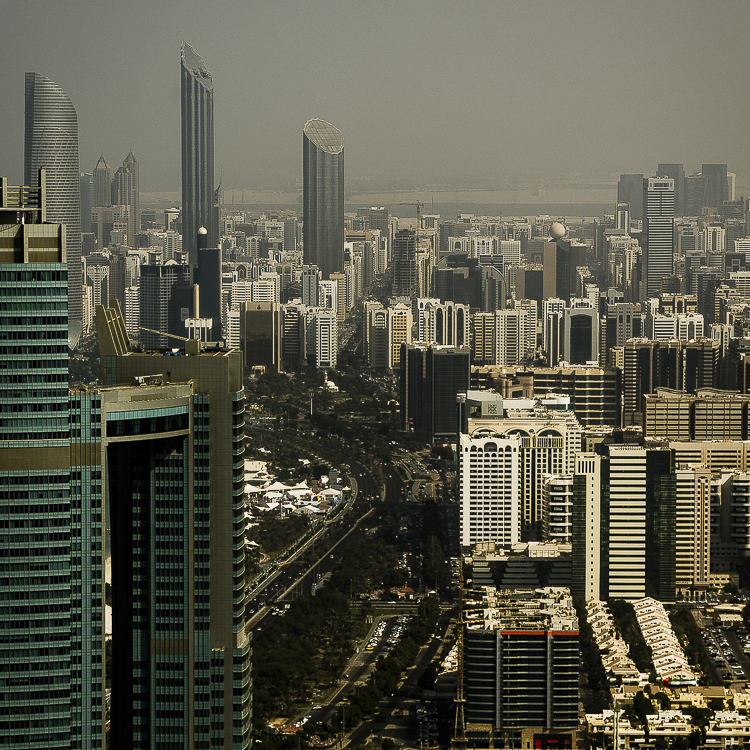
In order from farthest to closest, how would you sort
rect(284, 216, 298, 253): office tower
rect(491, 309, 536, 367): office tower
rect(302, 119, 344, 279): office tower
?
rect(284, 216, 298, 253): office tower, rect(491, 309, 536, 367): office tower, rect(302, 119, 344, 279): office tower

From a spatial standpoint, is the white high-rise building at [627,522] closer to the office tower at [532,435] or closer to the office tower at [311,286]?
the office tower at [532,435]

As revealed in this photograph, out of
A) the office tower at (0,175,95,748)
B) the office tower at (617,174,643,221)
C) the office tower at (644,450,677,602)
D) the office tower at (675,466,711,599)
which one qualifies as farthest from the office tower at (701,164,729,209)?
the office tower at (0,175,95,748)

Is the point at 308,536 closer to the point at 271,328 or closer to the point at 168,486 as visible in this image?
the point at 168,486

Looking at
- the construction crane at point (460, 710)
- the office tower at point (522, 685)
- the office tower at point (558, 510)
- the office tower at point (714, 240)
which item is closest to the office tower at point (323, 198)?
the office tower at point (714, 240)

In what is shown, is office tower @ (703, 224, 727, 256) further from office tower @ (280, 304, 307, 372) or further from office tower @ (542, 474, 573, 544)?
office tower @ (542, 474, 573, 544)

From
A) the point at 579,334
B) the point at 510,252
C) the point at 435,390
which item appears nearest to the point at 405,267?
the point at 510,252

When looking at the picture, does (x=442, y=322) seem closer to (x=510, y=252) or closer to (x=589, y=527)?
(x=510, y=252)
